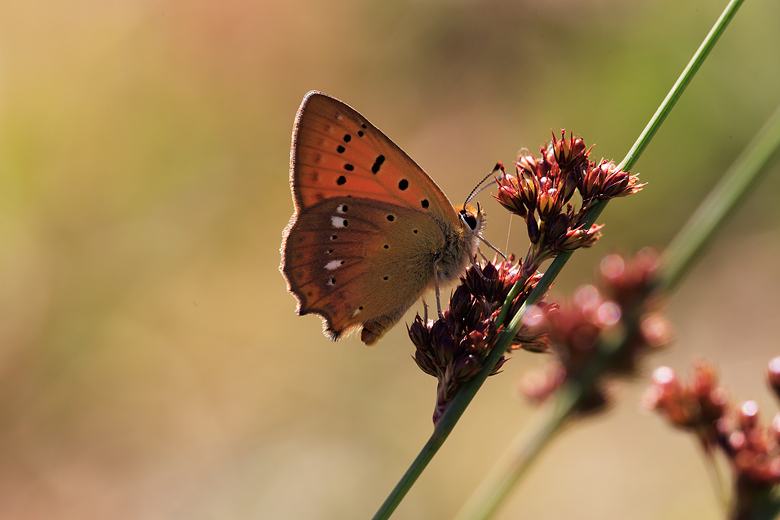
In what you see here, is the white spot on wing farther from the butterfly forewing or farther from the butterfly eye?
the butterfly eye

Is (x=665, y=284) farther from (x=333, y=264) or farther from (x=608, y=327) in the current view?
(x=333, y=264)

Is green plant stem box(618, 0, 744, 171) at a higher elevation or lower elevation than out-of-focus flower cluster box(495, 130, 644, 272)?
higher

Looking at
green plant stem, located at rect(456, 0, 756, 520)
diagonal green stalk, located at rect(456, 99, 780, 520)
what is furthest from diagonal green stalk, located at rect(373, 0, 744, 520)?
diagonal green stalk, located at rect(456, 99, 780, 520)

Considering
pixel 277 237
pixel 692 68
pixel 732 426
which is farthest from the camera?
pixel 277 237

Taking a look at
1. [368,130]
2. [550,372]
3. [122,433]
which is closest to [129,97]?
[122,433]

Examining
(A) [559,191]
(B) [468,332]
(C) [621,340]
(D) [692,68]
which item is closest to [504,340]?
(B) [468,332]
